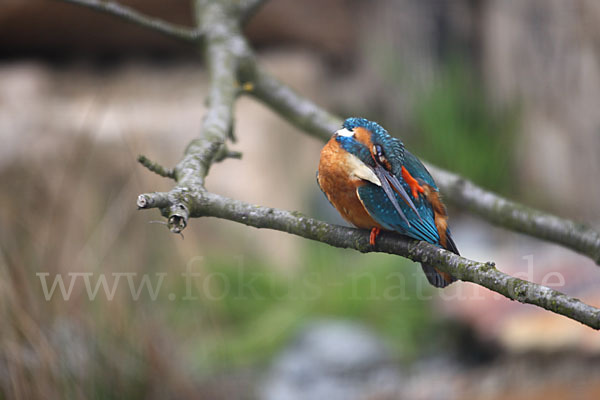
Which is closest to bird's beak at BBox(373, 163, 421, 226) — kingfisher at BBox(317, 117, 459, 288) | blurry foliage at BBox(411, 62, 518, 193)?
kingfisher at BBox(317, 117, 459, 288)

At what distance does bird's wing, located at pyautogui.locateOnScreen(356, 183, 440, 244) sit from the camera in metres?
0.87

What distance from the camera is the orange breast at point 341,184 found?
2.89 feet

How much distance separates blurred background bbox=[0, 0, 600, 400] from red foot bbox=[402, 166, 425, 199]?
1388 millimetres

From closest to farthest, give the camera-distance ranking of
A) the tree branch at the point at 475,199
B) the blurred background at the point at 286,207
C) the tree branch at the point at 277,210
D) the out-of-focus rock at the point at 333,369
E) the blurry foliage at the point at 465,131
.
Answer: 1. the tree branch at the point at 277,210
2. the tree branch at the point at 475,199
3. the blurred background at the point at 286,207
4. the out-of-focus rock at the point at 333,369
5. the blurry foliage at the point at 465,131

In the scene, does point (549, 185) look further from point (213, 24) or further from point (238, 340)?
point (213, 24)

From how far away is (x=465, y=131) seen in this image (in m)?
3.94

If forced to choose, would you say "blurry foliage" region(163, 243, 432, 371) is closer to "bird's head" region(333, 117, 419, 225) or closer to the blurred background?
the blurred background

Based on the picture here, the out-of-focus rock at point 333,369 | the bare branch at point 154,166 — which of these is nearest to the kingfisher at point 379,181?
the bare branch at point 154,166

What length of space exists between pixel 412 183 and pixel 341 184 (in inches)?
4.3

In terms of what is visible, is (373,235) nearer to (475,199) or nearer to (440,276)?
(440,276)

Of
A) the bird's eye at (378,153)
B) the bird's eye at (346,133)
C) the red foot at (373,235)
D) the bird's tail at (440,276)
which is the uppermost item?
the bird's eye at (346,133)

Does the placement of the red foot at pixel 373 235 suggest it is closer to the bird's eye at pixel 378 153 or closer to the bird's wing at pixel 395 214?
the bird's wing at pixel 395 214

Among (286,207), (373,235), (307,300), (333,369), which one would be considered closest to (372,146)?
(373,235)

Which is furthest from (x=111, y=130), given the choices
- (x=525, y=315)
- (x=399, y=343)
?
(x=525, y=315)
